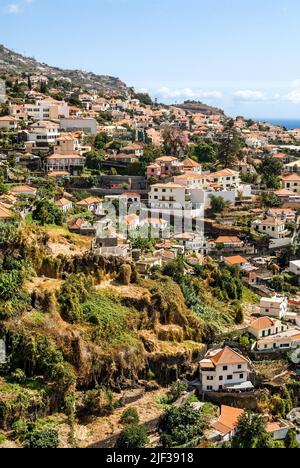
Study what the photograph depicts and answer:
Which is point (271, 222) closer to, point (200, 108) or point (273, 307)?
point (273, 307)

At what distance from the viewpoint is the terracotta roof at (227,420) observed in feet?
71.4

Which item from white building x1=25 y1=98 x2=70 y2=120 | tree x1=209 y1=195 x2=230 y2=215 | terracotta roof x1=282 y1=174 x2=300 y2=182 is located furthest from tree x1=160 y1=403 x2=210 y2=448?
white building x1=25 y1=98 x2=70 y2=120

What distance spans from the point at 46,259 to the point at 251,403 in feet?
35.6

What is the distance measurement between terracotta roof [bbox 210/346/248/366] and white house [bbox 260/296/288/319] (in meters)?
6.26

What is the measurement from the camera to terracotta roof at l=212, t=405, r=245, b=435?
2177 cm

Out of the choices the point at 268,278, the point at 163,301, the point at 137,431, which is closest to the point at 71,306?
the point at 163,301

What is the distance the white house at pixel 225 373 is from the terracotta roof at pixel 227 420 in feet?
6.03

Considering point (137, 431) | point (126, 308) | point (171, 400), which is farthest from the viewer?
point (126, 308)

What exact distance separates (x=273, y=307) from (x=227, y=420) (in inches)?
402

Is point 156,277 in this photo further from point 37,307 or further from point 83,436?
point 83,436

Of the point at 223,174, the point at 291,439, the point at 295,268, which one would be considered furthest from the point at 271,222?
the point at 291,439

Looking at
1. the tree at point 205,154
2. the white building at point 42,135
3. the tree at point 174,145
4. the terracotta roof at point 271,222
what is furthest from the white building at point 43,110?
the terracotta roof at point 271,222

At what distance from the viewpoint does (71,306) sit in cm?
2544
